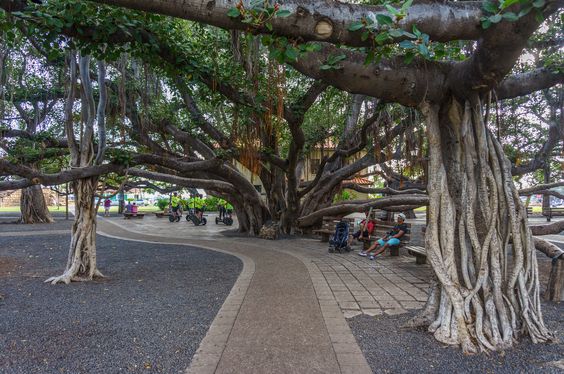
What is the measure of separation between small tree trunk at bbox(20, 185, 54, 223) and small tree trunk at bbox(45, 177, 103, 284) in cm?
1462

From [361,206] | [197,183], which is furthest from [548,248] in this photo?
[197,183]

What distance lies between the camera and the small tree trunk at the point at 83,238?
A: 598 cm

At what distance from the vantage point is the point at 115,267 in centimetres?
719

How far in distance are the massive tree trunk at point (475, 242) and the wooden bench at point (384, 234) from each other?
15.3 feet

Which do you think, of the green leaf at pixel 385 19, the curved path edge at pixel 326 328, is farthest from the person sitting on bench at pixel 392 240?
the green leaf at pixel 385 19

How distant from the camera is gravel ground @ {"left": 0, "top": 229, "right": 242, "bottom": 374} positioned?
292cm

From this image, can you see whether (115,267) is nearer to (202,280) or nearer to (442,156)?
(202,280)

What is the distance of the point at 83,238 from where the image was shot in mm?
6102

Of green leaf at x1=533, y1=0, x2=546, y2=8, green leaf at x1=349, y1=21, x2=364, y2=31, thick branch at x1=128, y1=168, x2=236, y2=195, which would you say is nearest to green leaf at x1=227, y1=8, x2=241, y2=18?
green leaf at x1=349, y1=21, x2=364, y2=31

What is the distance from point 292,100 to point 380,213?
10.2m

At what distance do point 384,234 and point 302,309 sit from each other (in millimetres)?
5867

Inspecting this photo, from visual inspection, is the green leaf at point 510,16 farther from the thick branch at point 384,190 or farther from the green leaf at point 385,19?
the thick branch at point 384,190

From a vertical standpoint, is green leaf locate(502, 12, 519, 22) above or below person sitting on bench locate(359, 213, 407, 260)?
above

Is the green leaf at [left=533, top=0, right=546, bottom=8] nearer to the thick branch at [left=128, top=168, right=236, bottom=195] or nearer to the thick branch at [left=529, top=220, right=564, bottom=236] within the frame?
the thick branch at [left=529, top=220, right=564, bottom=236]
